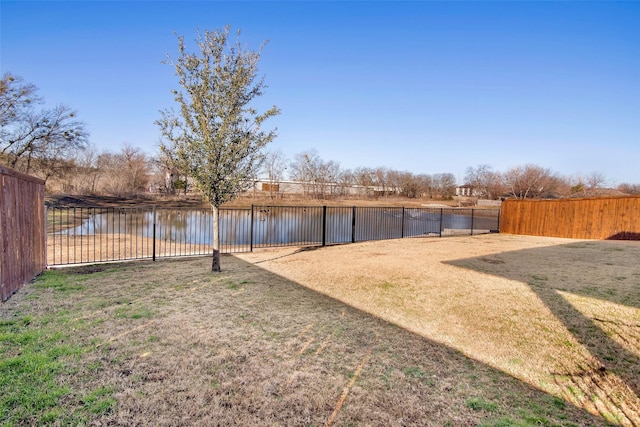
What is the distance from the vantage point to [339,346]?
317 centimetres

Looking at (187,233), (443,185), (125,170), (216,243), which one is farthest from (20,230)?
(443,185)

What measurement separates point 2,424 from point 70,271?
4723 mm

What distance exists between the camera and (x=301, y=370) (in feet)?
8.85

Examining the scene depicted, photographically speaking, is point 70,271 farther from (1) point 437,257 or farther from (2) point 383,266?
(1) point 437,257

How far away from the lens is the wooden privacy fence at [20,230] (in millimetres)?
4008

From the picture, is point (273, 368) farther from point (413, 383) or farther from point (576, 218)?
point (576, 218)

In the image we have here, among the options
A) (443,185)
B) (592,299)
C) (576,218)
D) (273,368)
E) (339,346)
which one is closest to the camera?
(273,368)

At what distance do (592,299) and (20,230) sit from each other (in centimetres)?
819

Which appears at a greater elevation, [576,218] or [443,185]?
[443,185]

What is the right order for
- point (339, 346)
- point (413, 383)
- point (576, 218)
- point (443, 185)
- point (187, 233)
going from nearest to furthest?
point (413, 383) → point (339, 346) → point (576, 218) → point (187, 233) → point (443, 185)

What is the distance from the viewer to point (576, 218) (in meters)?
13.6

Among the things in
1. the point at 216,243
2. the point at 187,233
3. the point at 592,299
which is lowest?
the point at 187,233

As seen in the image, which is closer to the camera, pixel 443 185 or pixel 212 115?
pixel 212 115

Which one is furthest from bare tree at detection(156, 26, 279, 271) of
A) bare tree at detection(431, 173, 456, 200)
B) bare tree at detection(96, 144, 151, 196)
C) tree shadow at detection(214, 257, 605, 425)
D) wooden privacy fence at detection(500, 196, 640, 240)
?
A: bare tree at detection(431, 173, 456, 200)
